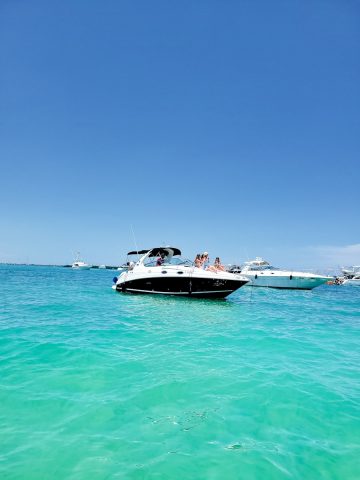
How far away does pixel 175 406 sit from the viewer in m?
5.21

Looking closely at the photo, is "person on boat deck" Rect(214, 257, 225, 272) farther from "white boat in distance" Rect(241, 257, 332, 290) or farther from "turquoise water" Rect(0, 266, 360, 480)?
"white boat in distance" Rect(241, 257, 332, 290)

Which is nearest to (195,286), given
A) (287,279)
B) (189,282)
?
(189,282)

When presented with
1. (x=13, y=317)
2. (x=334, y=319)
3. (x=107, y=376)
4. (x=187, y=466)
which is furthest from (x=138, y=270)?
(x=187, y=466)

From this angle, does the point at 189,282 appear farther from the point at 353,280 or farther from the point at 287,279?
the point at 353,280

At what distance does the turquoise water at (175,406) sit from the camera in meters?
3.77

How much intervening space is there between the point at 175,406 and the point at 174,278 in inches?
598

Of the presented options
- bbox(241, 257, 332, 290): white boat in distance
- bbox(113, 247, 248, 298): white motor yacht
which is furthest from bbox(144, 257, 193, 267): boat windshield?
bbox(241, 257, 332, 290): white boat in distance

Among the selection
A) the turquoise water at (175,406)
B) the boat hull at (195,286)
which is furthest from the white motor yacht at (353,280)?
the turquoise water at (175,406)

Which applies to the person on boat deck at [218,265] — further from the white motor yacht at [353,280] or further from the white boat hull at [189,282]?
the white motor yacht at [353,280]

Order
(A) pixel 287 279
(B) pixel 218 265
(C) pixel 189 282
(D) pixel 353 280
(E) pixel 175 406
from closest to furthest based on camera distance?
(E) pixel 175 406, (C) pixel 189 282, (B) pixel 218 265, (A) pixel 287 279, (D) pixel 353 280

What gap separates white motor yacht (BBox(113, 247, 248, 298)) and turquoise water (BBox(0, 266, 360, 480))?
9.28 metres

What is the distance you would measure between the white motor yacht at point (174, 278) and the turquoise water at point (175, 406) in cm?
928

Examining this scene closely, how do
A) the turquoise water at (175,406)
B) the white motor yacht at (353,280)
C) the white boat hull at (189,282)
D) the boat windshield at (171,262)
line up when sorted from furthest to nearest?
the white motor yacht at (353,280), the boat windshield at (171,262), the white boat hull at (189,282), the turquoise water at (175,406)

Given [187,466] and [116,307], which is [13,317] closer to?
[116,307]
